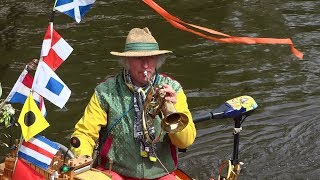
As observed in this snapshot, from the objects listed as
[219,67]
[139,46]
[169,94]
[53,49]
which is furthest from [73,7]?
[219,67]

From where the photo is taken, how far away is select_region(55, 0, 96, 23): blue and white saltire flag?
477cm

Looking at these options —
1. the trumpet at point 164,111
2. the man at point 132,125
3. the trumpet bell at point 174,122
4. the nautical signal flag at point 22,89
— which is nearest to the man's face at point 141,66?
the man at point 132,125

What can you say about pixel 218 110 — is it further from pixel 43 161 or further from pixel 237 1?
pixel 237 1

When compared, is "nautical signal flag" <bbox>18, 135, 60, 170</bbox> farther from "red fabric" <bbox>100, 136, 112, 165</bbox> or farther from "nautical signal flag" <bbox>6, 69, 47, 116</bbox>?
"red fabric" <bbox>100, 136, 112, 165</bbox>

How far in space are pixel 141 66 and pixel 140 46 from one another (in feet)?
0.49

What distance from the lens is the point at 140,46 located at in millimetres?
4645

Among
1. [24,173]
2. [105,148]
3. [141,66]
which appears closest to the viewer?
[24,173]

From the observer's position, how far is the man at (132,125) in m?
4.67

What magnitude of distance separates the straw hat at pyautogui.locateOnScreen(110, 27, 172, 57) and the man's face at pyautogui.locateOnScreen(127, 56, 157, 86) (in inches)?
2.0

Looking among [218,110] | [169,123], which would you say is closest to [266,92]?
[218,110]

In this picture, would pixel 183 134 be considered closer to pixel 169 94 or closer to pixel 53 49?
pixel 169 94

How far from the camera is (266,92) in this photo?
896cm

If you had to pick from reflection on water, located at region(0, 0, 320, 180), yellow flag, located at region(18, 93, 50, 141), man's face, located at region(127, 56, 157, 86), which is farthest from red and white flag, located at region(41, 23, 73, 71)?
reflection on water, located at region(0, 0, 320, 180)

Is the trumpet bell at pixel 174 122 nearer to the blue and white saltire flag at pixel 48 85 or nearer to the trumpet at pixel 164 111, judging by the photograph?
the trumpet at pixel 164 111
